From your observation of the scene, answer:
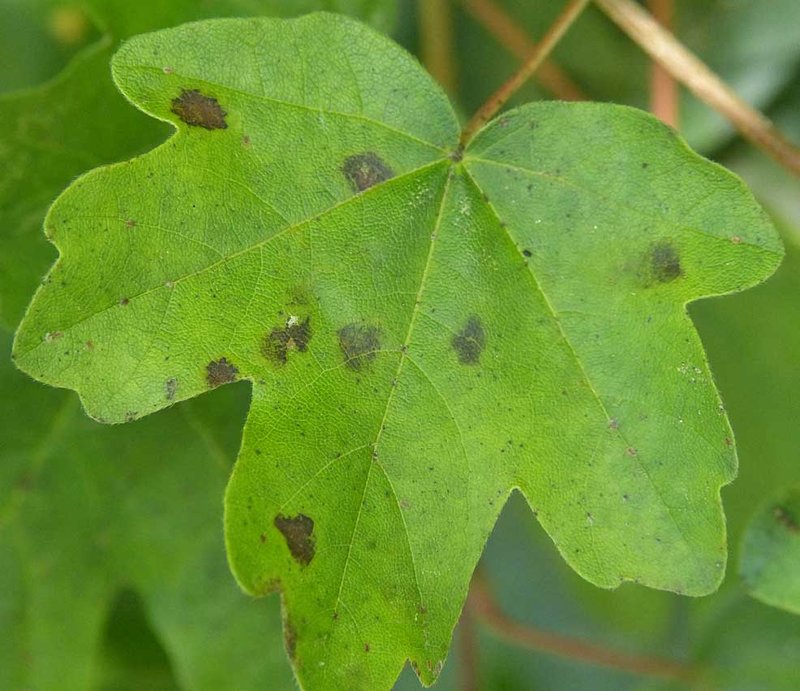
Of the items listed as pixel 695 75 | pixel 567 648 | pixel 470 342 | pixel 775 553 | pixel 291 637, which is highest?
pixel 695 75

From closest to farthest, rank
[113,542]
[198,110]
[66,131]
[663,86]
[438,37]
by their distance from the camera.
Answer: [198,110], [66,131], [113,542], [663,86], [438,37]

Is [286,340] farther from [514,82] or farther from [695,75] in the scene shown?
[695,75]

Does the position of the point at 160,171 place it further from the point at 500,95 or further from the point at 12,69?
the point at 12,69

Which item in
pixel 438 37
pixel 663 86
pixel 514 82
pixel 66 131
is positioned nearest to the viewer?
pixel 514 82

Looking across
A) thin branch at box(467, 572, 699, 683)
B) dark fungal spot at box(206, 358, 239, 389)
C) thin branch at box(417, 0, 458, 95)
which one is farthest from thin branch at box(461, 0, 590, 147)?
thin branch at box(467, 572, 699, 683)

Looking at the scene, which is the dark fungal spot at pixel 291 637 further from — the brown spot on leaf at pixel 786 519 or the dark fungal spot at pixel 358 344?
the brown spot on leaf at pixel 786 519

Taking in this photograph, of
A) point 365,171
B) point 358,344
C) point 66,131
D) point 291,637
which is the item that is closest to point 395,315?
point 358,344

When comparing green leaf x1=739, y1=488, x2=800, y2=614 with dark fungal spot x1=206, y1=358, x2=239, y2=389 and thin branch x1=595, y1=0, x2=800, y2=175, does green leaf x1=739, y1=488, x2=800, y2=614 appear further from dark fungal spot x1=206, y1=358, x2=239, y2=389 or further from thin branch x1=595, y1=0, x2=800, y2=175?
dark fungal spot x1=206, y1=358, x2=239, y2=389
